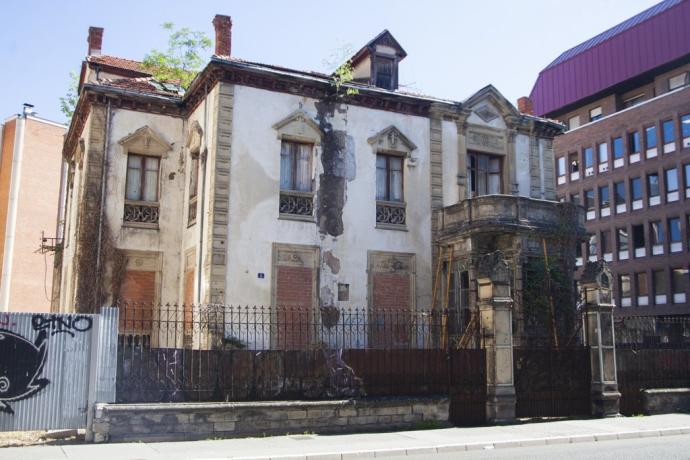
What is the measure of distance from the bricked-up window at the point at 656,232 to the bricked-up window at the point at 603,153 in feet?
19.0

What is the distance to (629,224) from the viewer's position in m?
46.9

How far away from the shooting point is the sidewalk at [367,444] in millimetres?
10984

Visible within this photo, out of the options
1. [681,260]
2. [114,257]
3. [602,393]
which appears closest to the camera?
[602,393]

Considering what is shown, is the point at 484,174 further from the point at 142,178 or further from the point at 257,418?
the point at 257,418

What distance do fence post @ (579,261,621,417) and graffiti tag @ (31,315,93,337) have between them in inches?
431

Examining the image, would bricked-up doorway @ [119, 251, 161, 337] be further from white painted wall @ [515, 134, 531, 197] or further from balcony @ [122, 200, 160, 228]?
white painted wall @ [515, 134, 531, 197]

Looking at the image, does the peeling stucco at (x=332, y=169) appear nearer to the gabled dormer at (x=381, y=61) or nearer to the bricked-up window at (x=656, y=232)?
the gabled dormer at (x=381, y=61)

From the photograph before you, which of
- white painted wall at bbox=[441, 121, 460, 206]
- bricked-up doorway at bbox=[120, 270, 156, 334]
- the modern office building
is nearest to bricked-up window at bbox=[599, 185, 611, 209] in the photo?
the modern office building

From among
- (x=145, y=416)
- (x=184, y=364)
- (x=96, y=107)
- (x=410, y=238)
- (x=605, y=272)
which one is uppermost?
(x=96, y=107)

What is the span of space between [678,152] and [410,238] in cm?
2839

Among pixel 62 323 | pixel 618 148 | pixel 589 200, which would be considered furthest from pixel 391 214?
pixel 589 200

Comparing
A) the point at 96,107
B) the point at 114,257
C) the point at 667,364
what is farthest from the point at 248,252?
the point at 667,364

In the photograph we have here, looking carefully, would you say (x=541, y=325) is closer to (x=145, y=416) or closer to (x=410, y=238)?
(x=410, y=238)

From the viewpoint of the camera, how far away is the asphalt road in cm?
1100
